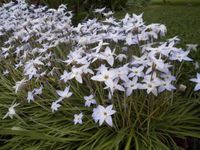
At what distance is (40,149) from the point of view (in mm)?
2854

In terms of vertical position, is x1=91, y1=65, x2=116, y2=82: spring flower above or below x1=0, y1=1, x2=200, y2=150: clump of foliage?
above

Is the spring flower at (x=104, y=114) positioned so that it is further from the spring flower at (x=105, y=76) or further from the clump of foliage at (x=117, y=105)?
the spring flower at (x=105, y=76)

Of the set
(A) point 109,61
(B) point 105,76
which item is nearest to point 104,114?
(B) point 105,76

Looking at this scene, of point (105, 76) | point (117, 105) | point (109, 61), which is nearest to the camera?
point (105, 76)

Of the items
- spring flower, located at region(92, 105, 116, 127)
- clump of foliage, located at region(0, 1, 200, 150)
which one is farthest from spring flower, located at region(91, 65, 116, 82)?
spring flower, located at region(92, 105, 116, 127)

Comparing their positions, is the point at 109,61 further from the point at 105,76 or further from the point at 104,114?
the point at 104,114

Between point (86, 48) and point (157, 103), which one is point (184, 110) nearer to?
point (157, 103)

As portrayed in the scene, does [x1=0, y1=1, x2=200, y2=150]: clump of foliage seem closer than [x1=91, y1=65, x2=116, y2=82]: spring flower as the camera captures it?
No

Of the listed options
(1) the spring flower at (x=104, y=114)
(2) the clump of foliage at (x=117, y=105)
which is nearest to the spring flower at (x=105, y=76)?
(2) the clump of foliage at (x=117, y=105)

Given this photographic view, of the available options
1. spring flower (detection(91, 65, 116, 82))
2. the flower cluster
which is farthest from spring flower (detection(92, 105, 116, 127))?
spring flower (detection(91, 65, 116, 82))

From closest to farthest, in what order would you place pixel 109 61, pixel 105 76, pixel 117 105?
pixel 105 76 < pixel 109 61 < pixel 117 105

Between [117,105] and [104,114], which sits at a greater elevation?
[104,114]

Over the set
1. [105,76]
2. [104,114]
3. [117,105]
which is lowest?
[117,105]

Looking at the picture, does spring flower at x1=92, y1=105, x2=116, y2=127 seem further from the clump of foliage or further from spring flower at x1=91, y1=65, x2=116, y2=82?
spring flower at x1=91, y1=65, x2=116, y2=82
